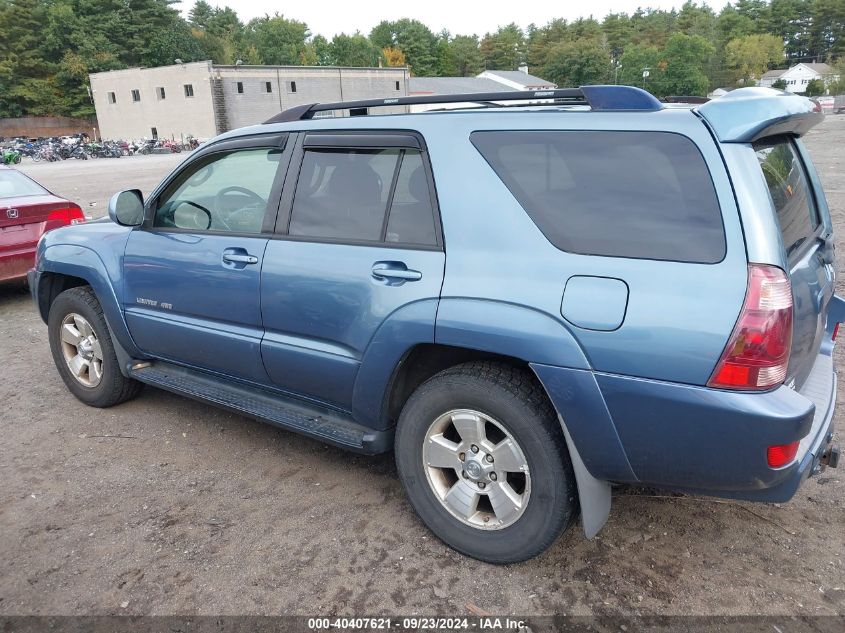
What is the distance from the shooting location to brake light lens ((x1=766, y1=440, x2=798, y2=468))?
218 centimetres

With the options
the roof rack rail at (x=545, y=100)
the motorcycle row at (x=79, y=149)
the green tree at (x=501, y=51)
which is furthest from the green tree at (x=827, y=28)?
the roof rack rail at (x=545, y=100)

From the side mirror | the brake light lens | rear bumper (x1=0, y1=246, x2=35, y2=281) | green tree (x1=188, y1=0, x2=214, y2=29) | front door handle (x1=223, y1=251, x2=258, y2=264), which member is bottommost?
rear bumper (x1=0, y1=246, x2=35, y2=281)

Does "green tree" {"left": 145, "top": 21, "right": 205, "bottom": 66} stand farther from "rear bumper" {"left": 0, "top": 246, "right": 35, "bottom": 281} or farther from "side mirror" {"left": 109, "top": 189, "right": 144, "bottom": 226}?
"side mirror" {"left": 109, "top": 189, "right": 144, "bottom": 226}

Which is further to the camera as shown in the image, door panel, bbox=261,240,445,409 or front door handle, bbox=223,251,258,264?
front door handle, bbox=223,251,258,264

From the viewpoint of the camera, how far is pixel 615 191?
2.43 meters

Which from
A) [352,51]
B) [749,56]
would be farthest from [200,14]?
[749,56]

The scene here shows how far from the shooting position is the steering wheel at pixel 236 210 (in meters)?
3.58

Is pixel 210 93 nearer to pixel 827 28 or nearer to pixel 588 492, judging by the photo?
pixel 588 492

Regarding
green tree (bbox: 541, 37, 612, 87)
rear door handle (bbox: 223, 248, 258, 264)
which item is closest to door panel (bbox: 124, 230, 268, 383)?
rear door handle (bbox: 223, 248, 258, 264)

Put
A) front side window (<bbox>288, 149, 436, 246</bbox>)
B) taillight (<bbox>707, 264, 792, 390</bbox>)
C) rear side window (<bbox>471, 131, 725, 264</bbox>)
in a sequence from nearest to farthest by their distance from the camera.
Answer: taillight (<bbox>707, 264, 792, 390</bbox>) < rear side window (<bbox>471, 131, 725, 264</bbox>) < front side window (<bbox>288, 149, 436, 246</bbox>)

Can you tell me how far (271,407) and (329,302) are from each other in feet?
2.60

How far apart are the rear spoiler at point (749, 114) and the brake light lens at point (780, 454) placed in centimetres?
102

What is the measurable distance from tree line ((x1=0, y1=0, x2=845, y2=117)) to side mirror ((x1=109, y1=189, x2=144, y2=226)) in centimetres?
4661

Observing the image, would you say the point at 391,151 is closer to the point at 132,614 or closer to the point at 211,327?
the point at 211,327
